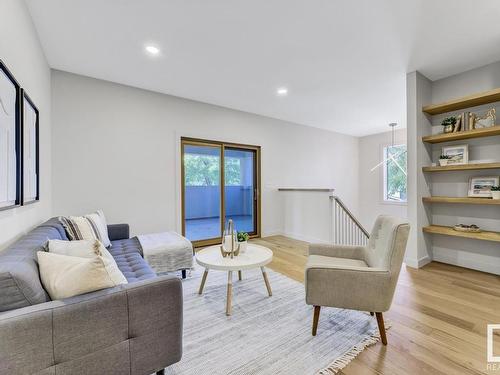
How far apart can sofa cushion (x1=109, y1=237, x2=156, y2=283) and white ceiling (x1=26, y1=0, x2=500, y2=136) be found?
2.13 meters

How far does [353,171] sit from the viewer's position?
268 inches

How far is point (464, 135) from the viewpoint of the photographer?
2877 millimetres

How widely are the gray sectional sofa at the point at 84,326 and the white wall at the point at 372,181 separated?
20.9ft

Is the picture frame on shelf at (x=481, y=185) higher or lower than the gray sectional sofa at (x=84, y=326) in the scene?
higher

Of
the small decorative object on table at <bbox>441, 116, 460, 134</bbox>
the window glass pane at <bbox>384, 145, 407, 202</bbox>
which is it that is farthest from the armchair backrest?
the window glass pane at <bbox>384, 145, 407, 202</bbox>

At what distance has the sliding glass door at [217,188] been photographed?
411 cm

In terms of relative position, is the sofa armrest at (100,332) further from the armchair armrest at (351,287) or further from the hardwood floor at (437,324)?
the hardwood floor at (437,324)

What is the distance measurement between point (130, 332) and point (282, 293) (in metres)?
1.63

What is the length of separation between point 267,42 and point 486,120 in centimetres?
280

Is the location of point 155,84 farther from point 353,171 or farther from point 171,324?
point 353,171

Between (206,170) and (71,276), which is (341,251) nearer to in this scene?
(71,276)

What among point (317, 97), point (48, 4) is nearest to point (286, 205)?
point (317, 97)

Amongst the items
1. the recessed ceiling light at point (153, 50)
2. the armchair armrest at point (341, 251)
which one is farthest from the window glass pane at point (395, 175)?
the recessed ceiling light at point (153, 50)

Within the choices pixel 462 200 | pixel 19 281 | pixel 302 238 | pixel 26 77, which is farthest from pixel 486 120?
pixel 26 77
